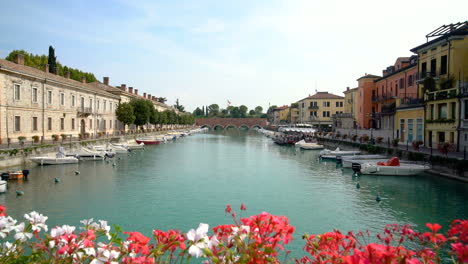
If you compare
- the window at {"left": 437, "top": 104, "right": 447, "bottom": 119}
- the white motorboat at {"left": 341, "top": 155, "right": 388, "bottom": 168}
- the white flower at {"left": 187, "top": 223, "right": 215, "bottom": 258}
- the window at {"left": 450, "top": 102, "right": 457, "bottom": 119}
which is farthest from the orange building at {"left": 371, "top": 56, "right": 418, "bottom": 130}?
the white flower at {"left": 187, "top": 223, "right": 215, "bottom": 258}

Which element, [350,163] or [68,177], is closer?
[68,177]

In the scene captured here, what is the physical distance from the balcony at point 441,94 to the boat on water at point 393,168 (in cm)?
688

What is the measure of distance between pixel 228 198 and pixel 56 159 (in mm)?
19210

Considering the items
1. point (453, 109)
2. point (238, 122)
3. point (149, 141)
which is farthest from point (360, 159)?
point (238, 122)

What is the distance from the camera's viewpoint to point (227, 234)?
355 cm

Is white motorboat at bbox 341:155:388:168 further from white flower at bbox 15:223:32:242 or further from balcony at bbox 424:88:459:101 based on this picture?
white flower at bbox 15:223:32:242

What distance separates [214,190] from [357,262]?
1848 centimetres

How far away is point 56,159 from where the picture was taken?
96.6 ft

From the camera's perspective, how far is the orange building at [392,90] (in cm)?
4014

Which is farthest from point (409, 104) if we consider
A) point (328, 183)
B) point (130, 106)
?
point (130, 106)

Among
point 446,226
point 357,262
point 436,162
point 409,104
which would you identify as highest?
point 409,104

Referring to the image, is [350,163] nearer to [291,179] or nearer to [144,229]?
[291,179]

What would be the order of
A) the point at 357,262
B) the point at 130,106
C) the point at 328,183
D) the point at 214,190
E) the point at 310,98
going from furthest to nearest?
1. the point at 310,98
2. the point at 130,106
3. the point at 328,183
4. the point at 214,190
5. the point at 357,262

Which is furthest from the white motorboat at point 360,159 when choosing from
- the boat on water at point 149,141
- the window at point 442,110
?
the boat on water at point 149,141
